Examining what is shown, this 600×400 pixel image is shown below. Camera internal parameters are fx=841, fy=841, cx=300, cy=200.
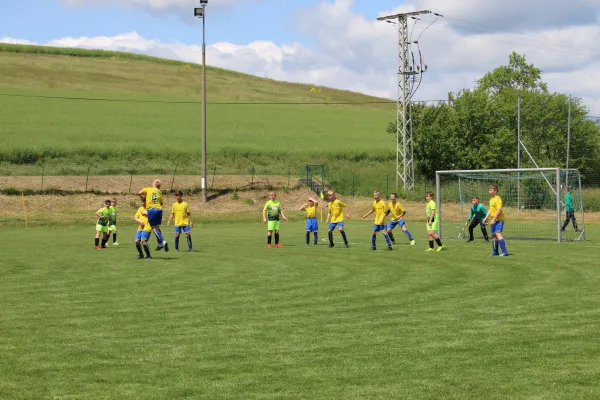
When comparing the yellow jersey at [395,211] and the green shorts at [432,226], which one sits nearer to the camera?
the green shorts at [432,226]

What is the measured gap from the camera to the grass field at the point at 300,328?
8.66 meters

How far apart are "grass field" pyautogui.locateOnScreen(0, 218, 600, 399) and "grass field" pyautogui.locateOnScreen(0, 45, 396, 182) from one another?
4112cm

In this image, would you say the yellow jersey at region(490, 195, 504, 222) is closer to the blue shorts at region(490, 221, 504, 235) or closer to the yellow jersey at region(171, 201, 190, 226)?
the blue shorts at region(490, 221, 504, 235)

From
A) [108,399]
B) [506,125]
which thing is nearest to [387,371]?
[108,399]

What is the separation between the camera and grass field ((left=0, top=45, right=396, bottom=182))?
62.9 meters

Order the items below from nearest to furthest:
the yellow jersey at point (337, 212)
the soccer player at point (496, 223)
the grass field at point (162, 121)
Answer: the soccer player at point (496, 223) < the yellow jersey at point (337, 212) < the grass field at point (162, 121)

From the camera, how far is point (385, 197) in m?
57.5

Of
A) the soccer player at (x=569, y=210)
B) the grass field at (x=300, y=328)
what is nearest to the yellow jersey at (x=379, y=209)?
the grass field at (x=300, y=328)

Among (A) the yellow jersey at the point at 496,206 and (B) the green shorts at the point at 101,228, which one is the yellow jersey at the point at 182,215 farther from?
(A) the yellow jersey at the point at 496,206

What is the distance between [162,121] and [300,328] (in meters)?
67.2

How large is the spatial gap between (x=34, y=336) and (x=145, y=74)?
9197 centimetres

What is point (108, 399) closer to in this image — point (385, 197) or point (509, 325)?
point (509, 325)

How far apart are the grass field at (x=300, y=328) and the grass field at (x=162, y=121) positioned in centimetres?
4112

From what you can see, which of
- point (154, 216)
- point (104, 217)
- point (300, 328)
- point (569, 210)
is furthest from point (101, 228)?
point (569, 210)
